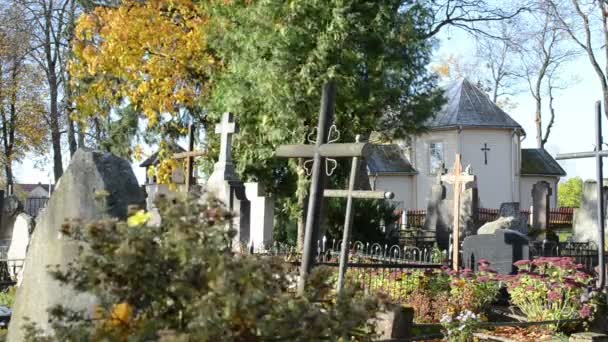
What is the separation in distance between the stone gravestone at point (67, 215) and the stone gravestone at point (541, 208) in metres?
20.6

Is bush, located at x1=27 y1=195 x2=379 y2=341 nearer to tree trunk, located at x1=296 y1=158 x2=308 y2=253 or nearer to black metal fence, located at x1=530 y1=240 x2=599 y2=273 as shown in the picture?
black metal fence, located at x1=530 y1=240 x2=599 y2=273

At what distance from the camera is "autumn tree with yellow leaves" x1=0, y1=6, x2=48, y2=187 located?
33531 mm

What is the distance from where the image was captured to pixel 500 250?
1351 cm

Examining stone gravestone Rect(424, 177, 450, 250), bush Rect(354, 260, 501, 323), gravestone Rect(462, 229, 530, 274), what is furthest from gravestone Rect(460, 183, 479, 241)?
bush Rect(354, 260, 501, 323)

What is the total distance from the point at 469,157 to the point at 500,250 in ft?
95.6

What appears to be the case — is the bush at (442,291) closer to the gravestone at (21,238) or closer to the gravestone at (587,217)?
the gravestone at (21,238)

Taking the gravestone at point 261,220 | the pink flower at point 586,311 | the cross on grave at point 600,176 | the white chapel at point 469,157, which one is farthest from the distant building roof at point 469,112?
the pink flower at point 586,311

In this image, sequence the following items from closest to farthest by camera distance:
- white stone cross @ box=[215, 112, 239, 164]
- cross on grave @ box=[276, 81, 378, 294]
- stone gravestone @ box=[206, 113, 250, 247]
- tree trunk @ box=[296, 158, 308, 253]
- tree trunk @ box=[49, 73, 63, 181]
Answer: cross on grave @ box=[276, 81, 378, 294] < stone gravestone @ box=[206, 113, 250, 247] < white stone cross @ box=[215, 112, 239, 164] < tree trunk @ box=[296, 158, 308, 253] < tree trunk @ box=[49, 73, 63, 181]

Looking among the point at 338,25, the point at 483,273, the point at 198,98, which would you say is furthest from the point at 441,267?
the point at 198,98

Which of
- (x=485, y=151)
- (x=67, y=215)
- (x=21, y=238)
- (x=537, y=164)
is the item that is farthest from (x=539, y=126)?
(x=67, y=215)

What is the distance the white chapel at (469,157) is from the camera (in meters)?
42.1

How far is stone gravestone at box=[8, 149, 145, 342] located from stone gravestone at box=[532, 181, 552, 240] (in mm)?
20633

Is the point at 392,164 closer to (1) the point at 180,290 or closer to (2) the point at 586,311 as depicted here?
(2) the point at 586,311

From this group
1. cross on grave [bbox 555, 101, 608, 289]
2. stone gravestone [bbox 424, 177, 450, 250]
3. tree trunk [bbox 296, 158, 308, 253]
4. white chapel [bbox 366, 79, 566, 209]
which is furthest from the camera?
white chapel [bbox 366, 79, 566, 209]
